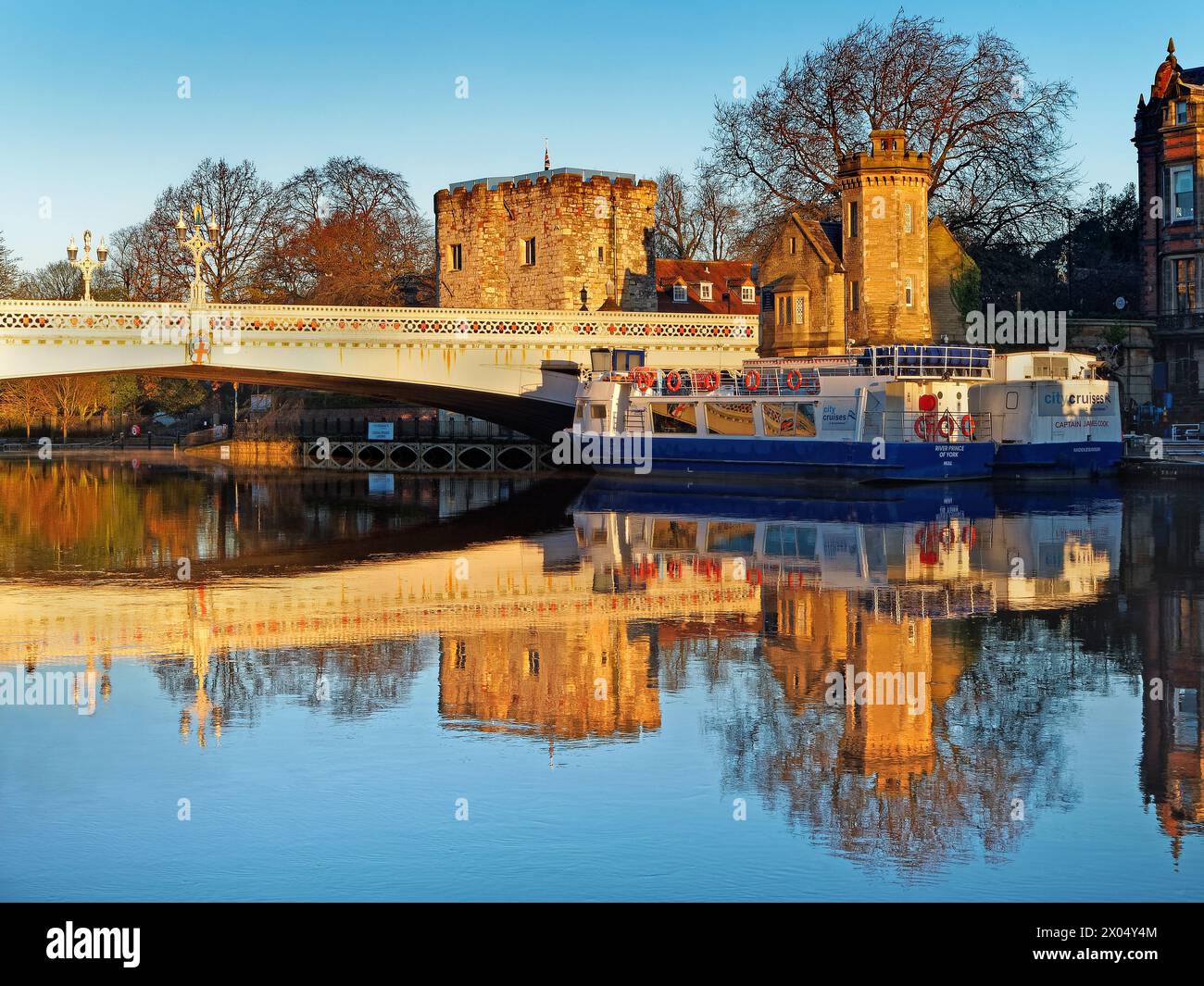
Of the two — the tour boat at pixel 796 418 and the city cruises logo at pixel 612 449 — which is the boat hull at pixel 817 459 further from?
the city cruises logo at pixel 612 449

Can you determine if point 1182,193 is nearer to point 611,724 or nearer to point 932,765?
point 611,724

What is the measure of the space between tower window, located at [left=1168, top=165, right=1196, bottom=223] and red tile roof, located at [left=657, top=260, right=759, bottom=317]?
70.8 feet

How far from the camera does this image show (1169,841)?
9.03 meters

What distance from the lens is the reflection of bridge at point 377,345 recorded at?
1741 inches

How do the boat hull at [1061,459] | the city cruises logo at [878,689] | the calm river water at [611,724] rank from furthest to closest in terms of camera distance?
the boat hull at [1061,459] → the city cruises logo at [878,689] → the calm river water at [611,724]

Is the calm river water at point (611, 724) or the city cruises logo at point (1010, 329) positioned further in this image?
the city cruises logo at point (1010, 329)

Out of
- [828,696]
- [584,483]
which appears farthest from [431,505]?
[828,696]

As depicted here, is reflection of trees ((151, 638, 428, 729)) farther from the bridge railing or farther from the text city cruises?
the bridge railing

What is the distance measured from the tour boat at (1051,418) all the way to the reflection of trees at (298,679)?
102ft

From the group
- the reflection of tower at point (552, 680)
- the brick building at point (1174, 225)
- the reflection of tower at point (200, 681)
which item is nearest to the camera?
the reflection of tower at point (200, 681)

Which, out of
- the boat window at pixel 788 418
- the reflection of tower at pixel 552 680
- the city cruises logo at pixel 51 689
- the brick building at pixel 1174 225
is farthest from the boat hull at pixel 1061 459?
the city cruises logo at pixel 51 689

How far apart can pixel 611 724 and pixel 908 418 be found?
3204 cm
